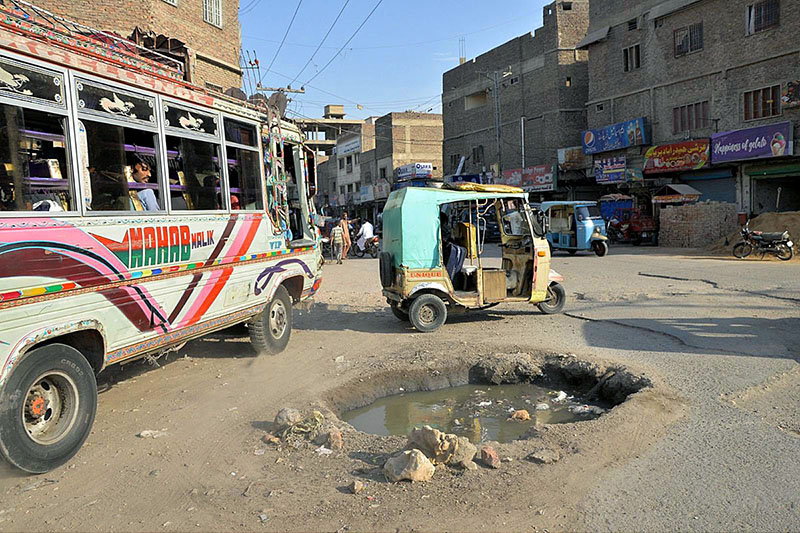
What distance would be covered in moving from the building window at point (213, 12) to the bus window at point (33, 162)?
18750 mm

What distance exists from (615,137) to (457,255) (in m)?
22.5

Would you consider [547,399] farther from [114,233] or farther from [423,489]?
[114,233]

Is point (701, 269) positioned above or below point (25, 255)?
below

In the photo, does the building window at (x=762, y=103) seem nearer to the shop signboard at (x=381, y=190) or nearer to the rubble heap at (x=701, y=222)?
the rubble heap at (x=701, y=222)

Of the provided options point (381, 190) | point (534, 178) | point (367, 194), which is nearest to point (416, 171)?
point (381, 190)

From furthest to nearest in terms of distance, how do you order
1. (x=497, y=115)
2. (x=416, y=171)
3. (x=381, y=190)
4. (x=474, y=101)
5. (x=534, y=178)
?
(x=381, y=190)
(x=474, y=101)
(x=416, y=171)
(x=497, y=115)
(x=534, y=178)

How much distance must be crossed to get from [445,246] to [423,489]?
594 cm

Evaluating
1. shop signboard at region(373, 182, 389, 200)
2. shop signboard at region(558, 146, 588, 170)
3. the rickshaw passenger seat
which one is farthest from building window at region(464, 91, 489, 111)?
the rickshaw passenger seat

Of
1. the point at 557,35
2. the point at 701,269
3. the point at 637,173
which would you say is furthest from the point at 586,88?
the point at 701,269

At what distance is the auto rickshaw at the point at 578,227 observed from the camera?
20422 mm

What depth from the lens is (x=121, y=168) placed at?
15.1 ft

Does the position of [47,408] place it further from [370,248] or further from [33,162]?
[370,248]

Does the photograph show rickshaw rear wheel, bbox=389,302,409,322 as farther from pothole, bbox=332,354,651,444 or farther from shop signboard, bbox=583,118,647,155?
shop signboard, bbox=583,118,647,155

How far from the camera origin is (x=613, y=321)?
26.9 feet
